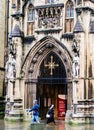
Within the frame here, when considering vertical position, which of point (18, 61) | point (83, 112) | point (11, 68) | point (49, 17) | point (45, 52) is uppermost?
point (49, 17)

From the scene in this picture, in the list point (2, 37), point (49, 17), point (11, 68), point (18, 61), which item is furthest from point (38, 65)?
point (2, 37)

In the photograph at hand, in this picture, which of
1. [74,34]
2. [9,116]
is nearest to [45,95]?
[9,116]

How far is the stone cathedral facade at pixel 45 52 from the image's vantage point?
37.6 m

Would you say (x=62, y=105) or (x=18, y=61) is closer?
(x=18, y=61)

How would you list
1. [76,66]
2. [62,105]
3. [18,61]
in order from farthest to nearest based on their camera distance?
[62,105] < [18,61] < [76,66]

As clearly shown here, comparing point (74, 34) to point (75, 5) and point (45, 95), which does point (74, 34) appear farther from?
point (45, 95)

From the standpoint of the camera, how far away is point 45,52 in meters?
39.6

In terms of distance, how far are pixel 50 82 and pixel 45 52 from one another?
2.53 meters

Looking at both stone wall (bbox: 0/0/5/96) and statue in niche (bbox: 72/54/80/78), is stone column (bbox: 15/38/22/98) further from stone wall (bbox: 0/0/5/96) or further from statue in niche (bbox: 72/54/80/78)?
stone wall (bbox: 0/0/5/96)

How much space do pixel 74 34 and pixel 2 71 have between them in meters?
11.7

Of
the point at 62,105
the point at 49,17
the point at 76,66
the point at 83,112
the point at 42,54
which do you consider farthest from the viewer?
the point at 62,105

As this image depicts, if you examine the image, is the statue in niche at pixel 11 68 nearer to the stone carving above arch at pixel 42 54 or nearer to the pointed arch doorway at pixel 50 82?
the stone carving above arch at pixel 42 54

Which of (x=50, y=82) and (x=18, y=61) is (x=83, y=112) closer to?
(x=50, y=82)

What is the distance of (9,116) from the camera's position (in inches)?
1538
